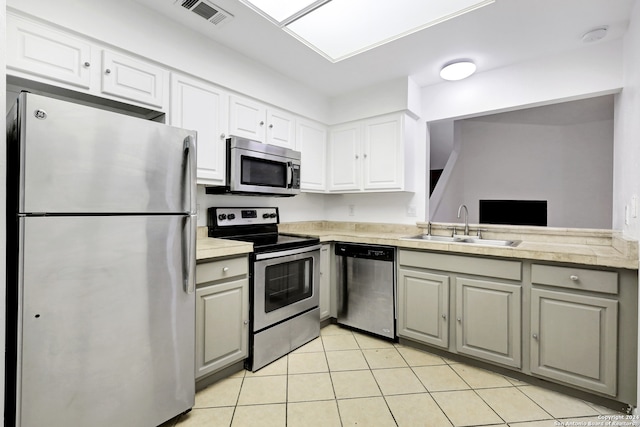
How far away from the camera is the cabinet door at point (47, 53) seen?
1456 mm

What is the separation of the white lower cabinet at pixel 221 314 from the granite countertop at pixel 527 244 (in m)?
0.11

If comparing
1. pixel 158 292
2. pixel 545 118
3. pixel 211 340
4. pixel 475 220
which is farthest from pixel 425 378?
pixel 545 118

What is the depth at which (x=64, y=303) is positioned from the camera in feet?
3.99

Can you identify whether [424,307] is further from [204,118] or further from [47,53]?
[47,53]

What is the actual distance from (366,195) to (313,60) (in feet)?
5.03

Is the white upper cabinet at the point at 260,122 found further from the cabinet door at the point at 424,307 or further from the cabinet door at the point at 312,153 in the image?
the cabinet door at the point at 424,307

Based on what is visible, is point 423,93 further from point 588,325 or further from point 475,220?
point 475,220

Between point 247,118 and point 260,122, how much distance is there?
0.13 m

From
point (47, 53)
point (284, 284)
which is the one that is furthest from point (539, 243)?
point (47, 53)

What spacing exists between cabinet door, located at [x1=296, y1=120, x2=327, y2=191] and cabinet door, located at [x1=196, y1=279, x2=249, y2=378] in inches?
55.3

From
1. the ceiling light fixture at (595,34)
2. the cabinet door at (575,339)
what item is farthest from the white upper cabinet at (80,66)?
the ceiling light fixture at (595,34)

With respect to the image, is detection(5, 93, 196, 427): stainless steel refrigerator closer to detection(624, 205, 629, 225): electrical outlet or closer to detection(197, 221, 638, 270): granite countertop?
detection(197, 221, 638, 270): granite countertop

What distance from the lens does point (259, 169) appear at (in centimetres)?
255

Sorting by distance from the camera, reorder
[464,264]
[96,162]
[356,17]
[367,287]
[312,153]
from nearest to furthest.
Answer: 1. [96,162]
2. [356,17]
3. [464,264]
4. [367,287]
5. [312,153]
